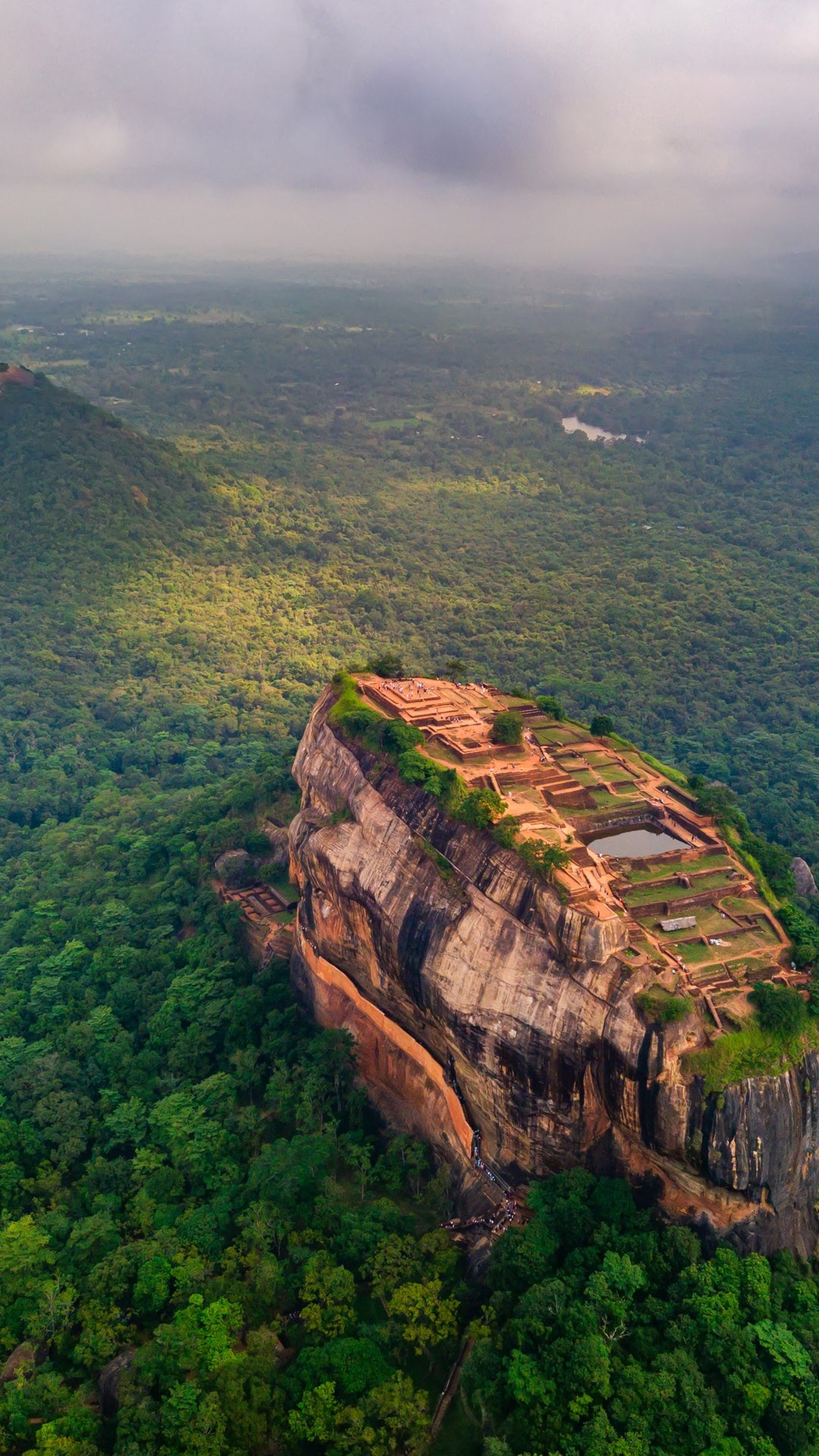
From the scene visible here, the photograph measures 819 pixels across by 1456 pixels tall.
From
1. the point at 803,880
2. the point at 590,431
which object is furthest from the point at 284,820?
the point at 590,431

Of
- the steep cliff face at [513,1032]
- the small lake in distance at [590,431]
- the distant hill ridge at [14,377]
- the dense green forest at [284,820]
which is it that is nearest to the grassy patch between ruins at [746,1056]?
the steep cliff face at [513,1032]

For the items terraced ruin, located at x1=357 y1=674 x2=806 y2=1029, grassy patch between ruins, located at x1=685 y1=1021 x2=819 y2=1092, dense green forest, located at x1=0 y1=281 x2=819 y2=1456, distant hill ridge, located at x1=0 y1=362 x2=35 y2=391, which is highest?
distant hill ridge, located at x1=0 y1=362 x2=35 y2=391

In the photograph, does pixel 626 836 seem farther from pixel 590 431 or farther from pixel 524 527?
pixel 590 431

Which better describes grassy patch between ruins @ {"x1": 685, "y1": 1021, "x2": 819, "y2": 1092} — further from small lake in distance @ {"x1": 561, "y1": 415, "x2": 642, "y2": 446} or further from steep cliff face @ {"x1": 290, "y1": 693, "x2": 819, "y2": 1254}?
small lake in distance @ {"x1": 561, "y1": 415, "x2": 642, "y2": 446}

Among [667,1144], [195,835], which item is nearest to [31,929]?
[195,835]

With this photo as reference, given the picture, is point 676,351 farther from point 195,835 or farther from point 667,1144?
point 667,1144

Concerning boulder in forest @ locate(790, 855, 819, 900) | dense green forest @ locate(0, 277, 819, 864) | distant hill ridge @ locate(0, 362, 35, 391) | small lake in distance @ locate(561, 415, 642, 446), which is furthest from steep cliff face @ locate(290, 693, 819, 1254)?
small lake in distance @ locate(561, 415, 642, 446)
